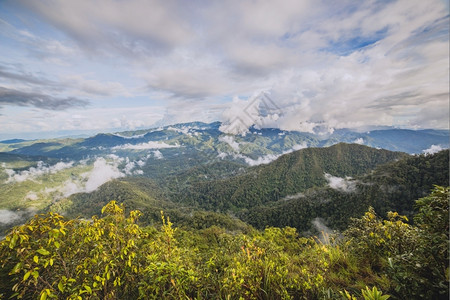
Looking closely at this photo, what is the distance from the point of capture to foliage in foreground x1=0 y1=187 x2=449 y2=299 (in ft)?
9.99

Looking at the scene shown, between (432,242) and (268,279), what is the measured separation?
10.4ft

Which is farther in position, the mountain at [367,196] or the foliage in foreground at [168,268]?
the mountain at [367,196]

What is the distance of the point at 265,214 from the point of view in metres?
146

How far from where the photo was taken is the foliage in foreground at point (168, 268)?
304cm

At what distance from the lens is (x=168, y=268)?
3.74m

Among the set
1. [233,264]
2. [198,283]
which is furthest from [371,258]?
[198,283]

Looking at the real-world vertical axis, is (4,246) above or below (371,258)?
above

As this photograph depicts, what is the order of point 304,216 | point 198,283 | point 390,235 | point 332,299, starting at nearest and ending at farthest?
point 332,299 → point 198,283 → point 390,235 → point 304,216

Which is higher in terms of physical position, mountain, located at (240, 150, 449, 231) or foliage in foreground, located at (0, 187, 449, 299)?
foliage in foreground, located at (0, 187, 449, 299)

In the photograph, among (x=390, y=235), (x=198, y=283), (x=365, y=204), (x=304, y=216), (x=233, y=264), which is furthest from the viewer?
(x=304, y=216)

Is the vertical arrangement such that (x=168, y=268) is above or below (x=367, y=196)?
above

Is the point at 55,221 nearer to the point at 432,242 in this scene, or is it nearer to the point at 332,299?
the point at 332,299

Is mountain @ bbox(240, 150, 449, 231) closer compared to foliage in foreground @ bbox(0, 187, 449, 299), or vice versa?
foliage in foreground @ bbox(0, 187, 449, 299)

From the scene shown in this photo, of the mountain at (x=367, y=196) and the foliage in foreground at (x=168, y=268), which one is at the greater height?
the foliage in foreground at (x=168, y=268)
